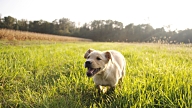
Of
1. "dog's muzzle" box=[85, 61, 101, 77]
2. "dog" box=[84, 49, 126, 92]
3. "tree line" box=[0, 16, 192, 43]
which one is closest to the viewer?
"dog's muzzle" box=[85, 61, 101, 77]

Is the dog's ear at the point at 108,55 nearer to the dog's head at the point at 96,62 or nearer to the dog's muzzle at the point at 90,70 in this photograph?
the dog's head at the point at 96,62

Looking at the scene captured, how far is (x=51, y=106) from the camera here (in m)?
2.73

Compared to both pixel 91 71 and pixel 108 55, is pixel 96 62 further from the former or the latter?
pixel 108 55

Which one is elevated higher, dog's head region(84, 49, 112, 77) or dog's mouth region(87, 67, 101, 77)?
dog's head region(84, 49, 112, 77)

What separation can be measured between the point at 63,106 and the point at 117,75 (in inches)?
53.5

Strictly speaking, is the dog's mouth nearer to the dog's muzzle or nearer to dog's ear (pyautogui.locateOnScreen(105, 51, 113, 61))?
the dog's muzzle

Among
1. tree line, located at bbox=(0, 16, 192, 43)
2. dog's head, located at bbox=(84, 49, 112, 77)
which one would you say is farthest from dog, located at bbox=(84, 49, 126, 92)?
tree line, located at bbox=(0, 16, 192, 43)

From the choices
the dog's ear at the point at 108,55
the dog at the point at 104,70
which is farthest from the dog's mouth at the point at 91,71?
the dog's ear at the point at 108,55

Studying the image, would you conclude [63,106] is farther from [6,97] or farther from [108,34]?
[108,34]

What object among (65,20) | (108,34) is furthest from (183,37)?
(65,20)

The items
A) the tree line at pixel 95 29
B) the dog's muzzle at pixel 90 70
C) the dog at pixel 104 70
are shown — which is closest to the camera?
the dog's muzzle at pixel 90 70

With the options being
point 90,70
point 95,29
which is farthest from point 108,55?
point 95,29

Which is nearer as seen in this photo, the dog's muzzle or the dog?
the dog's muzzle

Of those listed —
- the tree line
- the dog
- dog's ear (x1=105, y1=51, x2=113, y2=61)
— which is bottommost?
the dog
